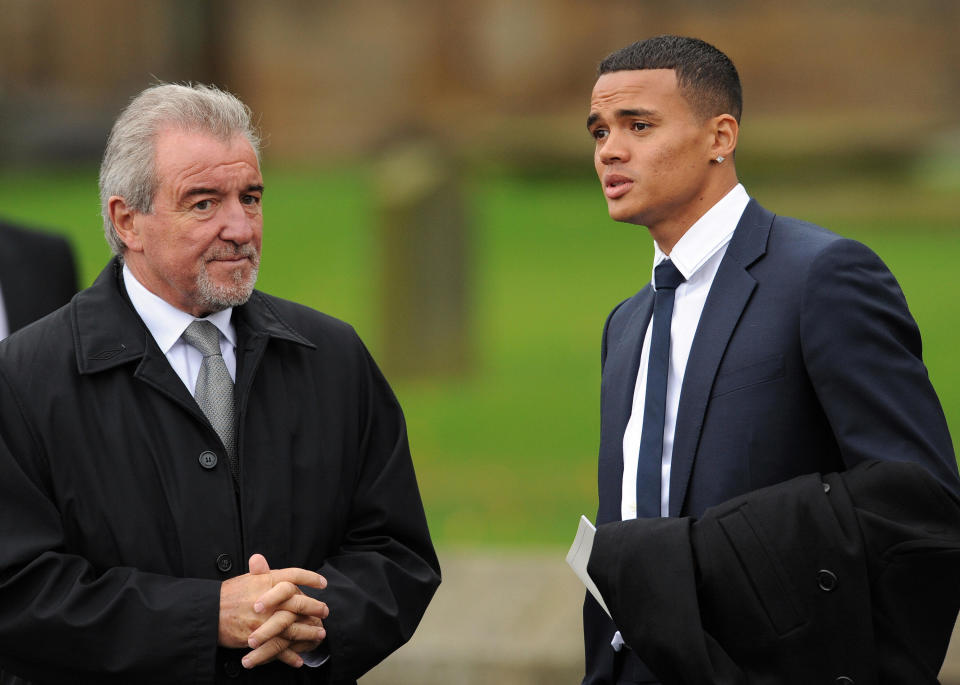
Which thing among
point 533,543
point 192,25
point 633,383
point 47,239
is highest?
point 192,25

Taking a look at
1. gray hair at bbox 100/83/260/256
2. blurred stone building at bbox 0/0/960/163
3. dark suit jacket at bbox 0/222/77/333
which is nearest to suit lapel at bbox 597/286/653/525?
gray hair at bbox 100/83/260/256

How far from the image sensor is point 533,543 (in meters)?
8.60

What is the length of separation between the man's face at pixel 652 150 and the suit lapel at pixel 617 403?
0.99ft

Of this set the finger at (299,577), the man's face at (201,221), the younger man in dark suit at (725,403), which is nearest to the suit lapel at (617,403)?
the younger man in dark suit at (725,403)

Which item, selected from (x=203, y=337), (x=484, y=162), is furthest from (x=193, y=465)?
(x=484, y=162)

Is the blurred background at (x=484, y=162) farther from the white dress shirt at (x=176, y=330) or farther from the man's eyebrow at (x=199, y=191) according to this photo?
the man's eyebrow at (x=199, y=191)

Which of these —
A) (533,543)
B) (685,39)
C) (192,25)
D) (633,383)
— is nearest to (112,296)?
(633,383)

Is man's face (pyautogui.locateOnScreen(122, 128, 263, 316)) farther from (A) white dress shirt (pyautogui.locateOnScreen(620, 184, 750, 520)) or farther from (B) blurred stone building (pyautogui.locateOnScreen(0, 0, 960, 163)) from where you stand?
(B) blurred stone building (pyautogui.locateOnScreen(0, 0, 960, 163))

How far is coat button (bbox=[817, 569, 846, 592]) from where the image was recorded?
297 cm

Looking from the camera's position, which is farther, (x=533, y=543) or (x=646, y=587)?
(x=533, y=543)

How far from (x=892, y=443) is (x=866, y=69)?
707 inches

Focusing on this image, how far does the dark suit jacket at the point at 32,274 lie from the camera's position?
16.3 feet

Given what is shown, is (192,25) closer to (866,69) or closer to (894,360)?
(866,69)

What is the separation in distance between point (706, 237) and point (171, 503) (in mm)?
1336
